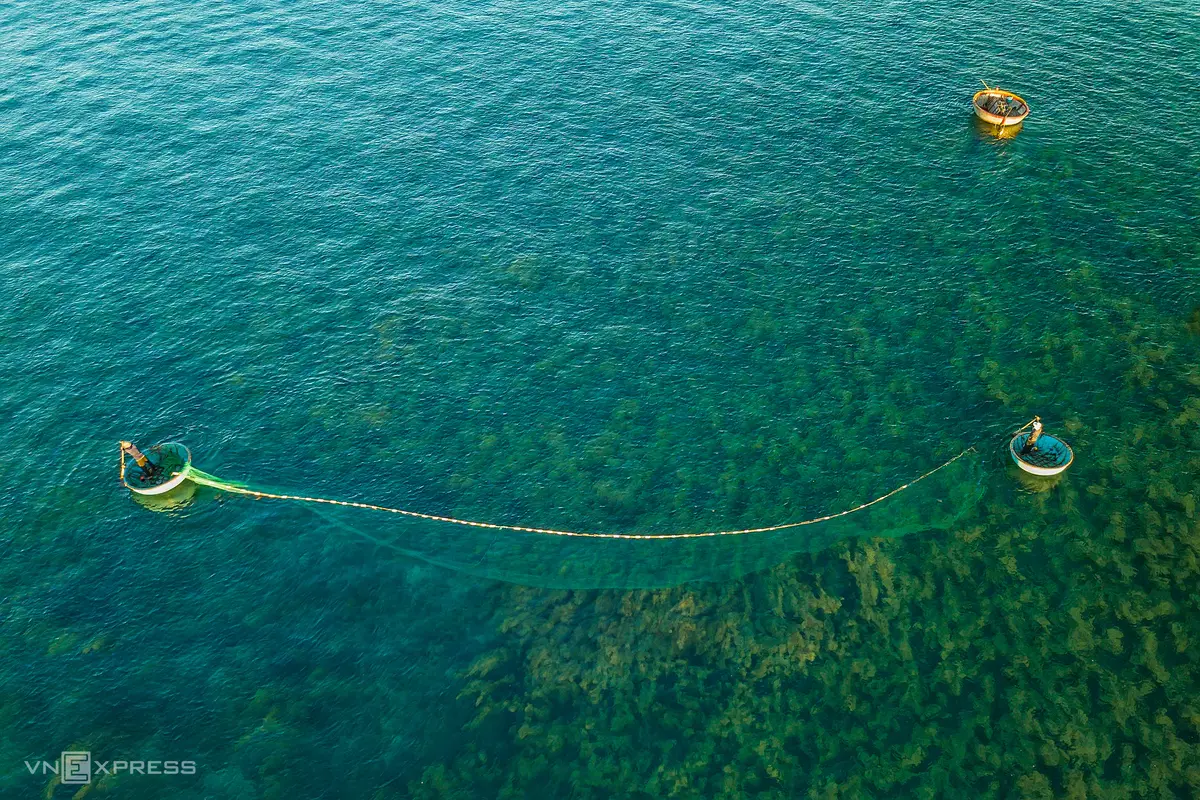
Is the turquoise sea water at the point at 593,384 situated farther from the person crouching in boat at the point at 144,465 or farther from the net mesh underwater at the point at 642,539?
the person crouching in boat at the point at 144,465

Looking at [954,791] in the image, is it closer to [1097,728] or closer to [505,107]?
[1097,728]

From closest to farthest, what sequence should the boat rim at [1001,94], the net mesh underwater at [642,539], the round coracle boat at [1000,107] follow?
1. the net mesh underwater at [642,539]
2. the round coracle boat at [1000,107]
3. the boat rim at [1001,94]

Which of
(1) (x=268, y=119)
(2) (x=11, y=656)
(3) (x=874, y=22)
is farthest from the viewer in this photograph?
(3) (x=874, y=22)

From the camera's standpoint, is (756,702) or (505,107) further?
(505,107)

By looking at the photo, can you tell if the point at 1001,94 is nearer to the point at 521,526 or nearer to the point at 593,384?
the point at 593,384

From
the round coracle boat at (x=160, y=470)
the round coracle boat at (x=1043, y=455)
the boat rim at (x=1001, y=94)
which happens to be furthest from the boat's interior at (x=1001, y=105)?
the round coracle boat at (x=160, y=470)

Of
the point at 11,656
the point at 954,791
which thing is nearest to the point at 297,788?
the point at 11,656

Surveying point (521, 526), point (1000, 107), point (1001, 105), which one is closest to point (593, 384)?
point (521, 526)
